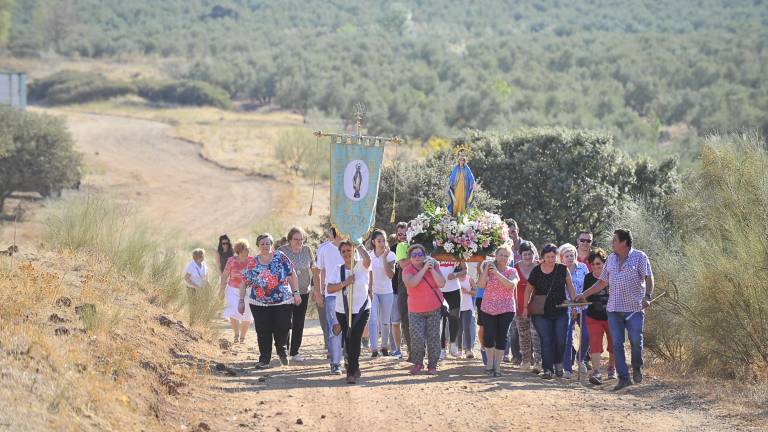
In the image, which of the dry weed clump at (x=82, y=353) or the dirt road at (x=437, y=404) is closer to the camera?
the dry weed clump at (x=82, y=353)

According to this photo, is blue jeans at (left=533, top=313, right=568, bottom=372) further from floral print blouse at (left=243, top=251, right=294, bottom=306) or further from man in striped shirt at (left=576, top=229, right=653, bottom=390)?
floral print blouse at (left=243, top=251, right=294, bottom=306)

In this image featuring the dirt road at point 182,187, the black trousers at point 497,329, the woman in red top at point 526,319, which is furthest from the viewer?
the dirt road at point 182,187

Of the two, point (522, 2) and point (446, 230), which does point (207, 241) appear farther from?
point (522, 2)

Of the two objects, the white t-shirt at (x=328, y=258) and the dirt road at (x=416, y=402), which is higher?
the white t-shirt at (x=328, y=258)

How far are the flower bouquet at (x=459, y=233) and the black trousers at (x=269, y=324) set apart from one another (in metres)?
1.88

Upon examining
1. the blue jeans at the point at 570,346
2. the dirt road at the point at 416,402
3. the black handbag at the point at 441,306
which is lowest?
the dirt road at the point at 416,402

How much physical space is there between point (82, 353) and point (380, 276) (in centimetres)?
481

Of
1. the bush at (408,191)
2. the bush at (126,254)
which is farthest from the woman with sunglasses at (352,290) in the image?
the bush at (408,191)

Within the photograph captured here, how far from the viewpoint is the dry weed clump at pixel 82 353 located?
9.24 metres

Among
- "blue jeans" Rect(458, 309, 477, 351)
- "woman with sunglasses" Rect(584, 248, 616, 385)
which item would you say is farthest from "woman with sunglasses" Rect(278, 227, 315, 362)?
"woman with sunglasses" Rect(584, 248, 616, 385)

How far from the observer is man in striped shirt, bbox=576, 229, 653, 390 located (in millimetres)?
12539

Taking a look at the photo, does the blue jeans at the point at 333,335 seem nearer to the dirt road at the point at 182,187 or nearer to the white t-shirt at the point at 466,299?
the white t-shirt at the point at 466,299

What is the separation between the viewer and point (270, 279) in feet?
44.9

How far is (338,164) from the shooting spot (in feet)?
47.3
